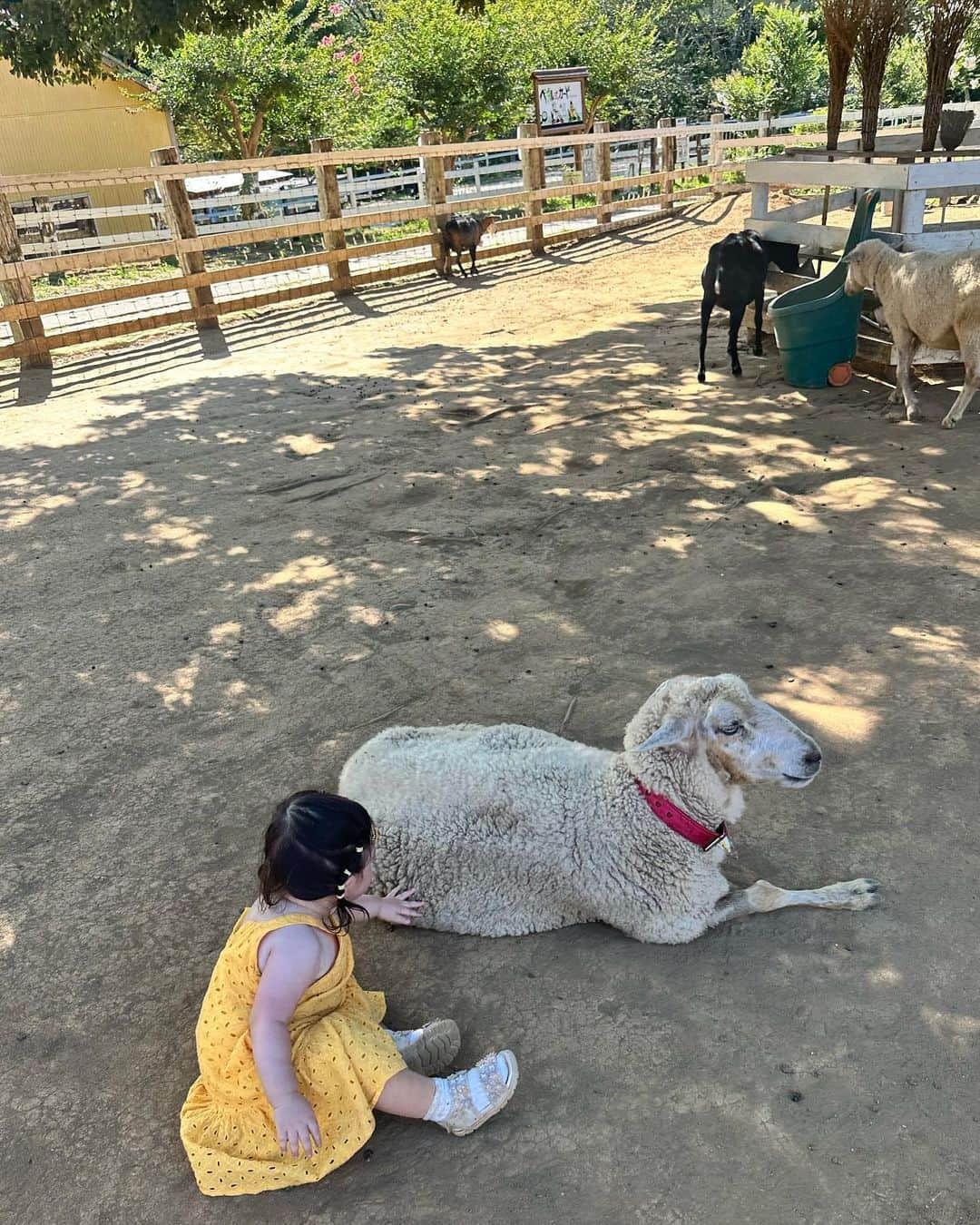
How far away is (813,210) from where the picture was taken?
8805mm

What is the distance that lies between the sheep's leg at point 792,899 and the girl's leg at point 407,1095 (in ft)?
3.10

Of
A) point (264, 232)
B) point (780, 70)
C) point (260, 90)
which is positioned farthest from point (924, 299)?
point (780, 70)

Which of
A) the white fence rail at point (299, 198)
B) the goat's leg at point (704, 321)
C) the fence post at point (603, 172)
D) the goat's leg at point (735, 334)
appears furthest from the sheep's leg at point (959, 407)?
the fence post at point (603, 172)

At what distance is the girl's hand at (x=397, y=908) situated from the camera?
252 cm

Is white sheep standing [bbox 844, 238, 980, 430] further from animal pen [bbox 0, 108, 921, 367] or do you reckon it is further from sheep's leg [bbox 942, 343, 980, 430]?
animal pen [bbox 0, 108, 921, 367]

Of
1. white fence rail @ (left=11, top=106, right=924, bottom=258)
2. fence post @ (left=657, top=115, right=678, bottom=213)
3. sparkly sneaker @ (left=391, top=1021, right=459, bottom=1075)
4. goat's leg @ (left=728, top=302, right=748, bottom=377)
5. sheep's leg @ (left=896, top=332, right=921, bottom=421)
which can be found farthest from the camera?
fence post @ (left=657, top=115, right=678, bottom=213)

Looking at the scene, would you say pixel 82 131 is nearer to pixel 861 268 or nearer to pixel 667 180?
pixel 667 180

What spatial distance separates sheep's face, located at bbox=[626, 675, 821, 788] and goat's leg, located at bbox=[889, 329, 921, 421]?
456 cm

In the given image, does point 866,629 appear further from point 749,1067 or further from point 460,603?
point 749,1067

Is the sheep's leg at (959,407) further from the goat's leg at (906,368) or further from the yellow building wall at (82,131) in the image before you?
Answer: the yellow building wall at (82,131)

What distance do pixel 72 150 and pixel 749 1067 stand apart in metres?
27.9

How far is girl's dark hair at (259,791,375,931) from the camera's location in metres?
1.98

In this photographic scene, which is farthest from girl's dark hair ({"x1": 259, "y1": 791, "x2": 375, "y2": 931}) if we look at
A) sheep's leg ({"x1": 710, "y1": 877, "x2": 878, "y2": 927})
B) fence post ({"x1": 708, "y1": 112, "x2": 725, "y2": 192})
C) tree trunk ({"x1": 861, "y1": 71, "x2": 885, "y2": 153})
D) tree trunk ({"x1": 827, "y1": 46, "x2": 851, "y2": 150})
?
fence post ({"x1": 708, "y1": 112, "x2": 725, "y2": 192})

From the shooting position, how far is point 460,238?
13.4m
